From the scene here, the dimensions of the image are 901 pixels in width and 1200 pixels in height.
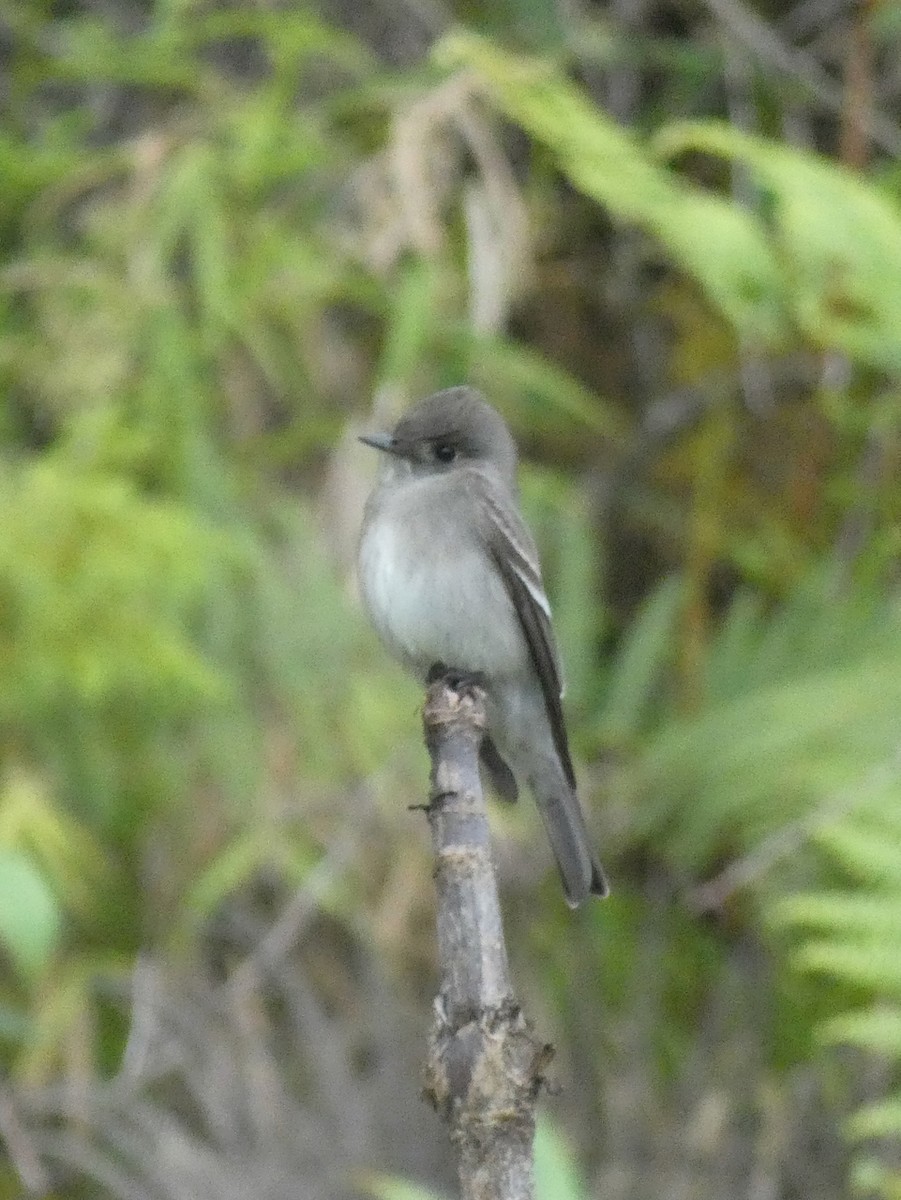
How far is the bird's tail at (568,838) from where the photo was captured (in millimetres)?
3170

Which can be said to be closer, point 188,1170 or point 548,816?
point 548,816

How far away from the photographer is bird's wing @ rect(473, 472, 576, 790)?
3385 millimetres

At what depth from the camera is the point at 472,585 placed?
3.35 meters

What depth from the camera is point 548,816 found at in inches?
134

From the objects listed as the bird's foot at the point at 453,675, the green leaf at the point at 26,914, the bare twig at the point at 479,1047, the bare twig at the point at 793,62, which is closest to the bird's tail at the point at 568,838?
the bird's foot at the point at 453,675

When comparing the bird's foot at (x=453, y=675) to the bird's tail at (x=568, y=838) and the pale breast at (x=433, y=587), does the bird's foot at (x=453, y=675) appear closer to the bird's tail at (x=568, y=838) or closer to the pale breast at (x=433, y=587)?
the pale breast at (x=433, y=587)

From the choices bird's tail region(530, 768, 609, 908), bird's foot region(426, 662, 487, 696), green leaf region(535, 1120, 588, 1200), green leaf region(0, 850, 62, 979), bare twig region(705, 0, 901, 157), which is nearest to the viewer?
green leaf region(535, 1120, 588, 1200)

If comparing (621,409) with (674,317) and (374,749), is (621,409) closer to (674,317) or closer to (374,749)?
(674,317)

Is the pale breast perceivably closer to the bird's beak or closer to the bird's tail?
the bird's beak

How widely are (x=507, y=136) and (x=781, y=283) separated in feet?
7.22

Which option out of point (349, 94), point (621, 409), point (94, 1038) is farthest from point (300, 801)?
point (621, 409)

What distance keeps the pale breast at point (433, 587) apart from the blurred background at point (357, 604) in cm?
59

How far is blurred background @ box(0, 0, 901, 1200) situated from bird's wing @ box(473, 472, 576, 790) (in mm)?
445

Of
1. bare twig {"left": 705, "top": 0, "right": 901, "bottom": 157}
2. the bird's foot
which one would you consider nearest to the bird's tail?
the bird's foot
